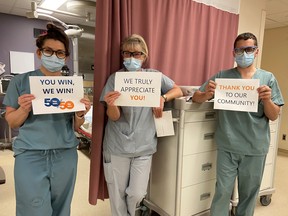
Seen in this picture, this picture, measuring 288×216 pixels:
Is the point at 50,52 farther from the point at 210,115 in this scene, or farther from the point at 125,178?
the point at 210,115

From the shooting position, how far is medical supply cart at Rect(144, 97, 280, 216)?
160 cm

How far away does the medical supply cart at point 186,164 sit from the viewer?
63.1 inches

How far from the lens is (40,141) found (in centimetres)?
112

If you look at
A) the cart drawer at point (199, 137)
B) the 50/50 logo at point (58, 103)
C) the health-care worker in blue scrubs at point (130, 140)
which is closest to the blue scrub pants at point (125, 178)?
the health-care worker in blue scrubs at point (130, 140)

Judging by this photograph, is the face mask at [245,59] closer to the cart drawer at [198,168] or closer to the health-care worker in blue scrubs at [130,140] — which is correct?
the health-care worker in blue scrubs at [130,140]

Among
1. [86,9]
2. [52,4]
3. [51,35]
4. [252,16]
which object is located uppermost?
[52,4]

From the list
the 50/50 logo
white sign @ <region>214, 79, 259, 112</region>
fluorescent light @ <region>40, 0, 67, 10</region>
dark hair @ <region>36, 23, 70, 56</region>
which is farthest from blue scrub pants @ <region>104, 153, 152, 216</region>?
fluorescent light @ <region>40, 0, 67, 10</region>

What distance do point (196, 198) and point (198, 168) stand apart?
0.24 metres

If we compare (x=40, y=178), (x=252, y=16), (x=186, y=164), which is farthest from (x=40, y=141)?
(x=252, y=16)

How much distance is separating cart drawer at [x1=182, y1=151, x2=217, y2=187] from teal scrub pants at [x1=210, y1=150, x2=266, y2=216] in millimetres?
161

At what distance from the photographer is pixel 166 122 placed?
60.7 inches

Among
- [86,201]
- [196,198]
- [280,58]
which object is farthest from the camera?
[280,58]

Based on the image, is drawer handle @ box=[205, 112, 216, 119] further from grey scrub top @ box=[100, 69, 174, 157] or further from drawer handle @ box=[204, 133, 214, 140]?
grey scrub top @ box=[100, 69, 174, 157]

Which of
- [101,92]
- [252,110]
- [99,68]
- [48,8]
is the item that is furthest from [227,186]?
[48,8]
